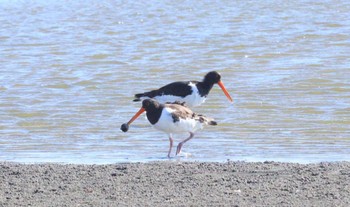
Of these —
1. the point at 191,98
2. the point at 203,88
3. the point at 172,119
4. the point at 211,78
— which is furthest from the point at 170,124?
the point at 211,78

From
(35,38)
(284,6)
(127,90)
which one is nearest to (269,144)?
(127,90)

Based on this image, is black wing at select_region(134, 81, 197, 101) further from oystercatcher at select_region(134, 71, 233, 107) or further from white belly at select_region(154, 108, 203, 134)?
white belly at select_region(154, 108, 203, 134)

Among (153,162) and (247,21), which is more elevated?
(153,162)

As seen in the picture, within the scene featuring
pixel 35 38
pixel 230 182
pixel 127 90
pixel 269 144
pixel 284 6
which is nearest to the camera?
pixel 230 182

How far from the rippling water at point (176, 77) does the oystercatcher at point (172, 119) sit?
24 cm

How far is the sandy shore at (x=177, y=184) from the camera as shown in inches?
276

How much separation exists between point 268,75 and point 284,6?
523 inches

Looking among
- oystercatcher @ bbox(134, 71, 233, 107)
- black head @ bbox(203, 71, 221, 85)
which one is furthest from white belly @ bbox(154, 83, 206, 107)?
black head @ bbox(203, 71, 221, 85)

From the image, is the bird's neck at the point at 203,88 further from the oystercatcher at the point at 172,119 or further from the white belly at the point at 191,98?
the oystercatcher at the point at 172,119

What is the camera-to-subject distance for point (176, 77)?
51.2 ft

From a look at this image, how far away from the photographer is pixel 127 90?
14.3 meters

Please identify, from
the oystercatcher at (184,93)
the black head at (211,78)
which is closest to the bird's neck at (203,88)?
the oystercatcher at (184,93)

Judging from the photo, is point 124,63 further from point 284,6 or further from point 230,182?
point 284,6

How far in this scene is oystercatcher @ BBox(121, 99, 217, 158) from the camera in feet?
32.3
